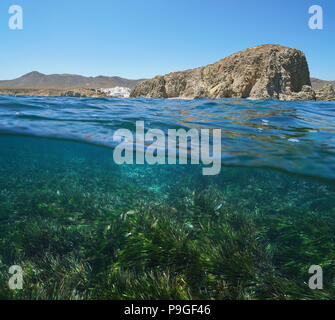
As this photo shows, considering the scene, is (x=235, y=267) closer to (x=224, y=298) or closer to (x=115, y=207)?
(x=224, y=298)

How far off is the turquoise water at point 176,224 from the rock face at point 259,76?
70.8 ft

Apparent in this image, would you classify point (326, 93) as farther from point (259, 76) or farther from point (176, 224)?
point (176, 224)

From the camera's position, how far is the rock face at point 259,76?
2602 cm

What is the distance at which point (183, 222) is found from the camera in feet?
17.4

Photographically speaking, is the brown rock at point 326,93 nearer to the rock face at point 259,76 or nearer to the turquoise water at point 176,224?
the rock face at point 259,76

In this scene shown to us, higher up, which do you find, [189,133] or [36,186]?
[189,133]

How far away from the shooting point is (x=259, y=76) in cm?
2764

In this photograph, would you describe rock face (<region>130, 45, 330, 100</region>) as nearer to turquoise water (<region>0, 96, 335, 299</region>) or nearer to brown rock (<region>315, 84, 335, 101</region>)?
brown rock (<region>315, 84, 335, 101</region>)

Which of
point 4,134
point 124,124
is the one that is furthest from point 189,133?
point 4,134

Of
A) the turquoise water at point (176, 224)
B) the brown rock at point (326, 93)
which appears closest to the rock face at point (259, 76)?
the brown rock at point (326, 93)

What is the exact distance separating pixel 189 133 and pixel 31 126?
5680 millimetres

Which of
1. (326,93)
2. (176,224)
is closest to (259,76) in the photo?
(326,93)
